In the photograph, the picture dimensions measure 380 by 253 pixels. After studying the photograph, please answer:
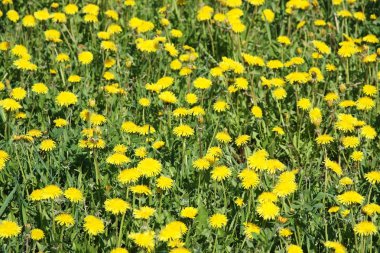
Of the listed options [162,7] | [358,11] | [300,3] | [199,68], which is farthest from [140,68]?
[358,11]

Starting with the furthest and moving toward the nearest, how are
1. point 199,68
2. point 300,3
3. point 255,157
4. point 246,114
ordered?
point 300,3, point 199,68, point 246,114, point 255,157

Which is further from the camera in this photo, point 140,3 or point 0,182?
point 140,3

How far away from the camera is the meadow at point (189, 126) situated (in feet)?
10.0

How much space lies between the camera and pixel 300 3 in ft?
15.9

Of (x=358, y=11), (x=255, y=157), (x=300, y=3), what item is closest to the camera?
(x=255, y=157)

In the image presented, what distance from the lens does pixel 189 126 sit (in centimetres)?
381

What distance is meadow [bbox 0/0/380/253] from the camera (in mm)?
3055

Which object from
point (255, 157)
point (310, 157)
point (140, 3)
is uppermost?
point (140, 3)

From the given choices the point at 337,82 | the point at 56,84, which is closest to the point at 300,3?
the point at 337,82

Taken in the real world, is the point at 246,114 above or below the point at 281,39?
below

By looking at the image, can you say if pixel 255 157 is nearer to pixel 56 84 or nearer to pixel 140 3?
pixel 56 84

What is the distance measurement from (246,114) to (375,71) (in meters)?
0.93

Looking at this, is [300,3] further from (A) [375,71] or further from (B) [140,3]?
(B) [140,3]

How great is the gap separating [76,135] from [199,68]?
1.08 meters
